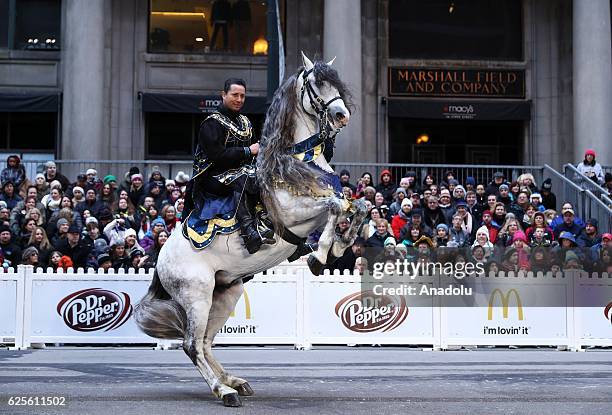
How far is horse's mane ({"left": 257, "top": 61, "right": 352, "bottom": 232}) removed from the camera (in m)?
8.79

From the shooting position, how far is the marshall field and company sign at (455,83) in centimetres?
3039

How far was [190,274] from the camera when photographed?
928 centimetres

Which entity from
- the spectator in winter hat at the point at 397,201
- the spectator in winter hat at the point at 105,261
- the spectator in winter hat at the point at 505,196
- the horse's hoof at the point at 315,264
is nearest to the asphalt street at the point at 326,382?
the horse's hoof at the point at 315,264

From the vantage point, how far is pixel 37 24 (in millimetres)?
30125

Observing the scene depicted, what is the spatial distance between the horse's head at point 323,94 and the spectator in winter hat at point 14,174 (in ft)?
44.7

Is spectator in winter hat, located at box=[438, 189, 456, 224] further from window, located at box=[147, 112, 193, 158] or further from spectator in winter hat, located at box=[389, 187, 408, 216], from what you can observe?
window, located at box=[147, 112, 193, 158]

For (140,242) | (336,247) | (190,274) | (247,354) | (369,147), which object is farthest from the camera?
(369,147)

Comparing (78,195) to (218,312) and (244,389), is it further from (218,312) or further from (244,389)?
(244,389)

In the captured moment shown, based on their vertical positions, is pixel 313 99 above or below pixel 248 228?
above

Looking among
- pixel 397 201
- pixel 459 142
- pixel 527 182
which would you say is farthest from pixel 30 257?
pixel 459 142

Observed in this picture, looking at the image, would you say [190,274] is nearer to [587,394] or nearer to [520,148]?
[587,394]

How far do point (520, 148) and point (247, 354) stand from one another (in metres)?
18.5

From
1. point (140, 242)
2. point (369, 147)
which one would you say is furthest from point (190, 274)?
point (369, 147)

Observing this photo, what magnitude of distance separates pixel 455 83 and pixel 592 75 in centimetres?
470
